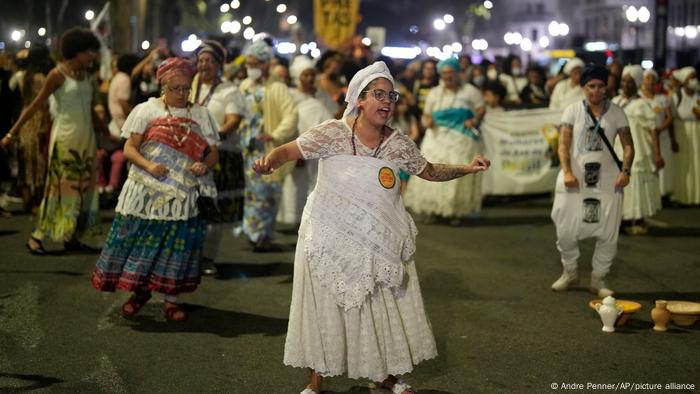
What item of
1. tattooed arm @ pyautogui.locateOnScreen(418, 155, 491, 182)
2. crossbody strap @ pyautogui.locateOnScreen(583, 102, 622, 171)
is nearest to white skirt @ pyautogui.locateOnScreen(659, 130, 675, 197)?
crossbody strap @ pyautogui.locateOnScreen(583, 102, 622, 171)

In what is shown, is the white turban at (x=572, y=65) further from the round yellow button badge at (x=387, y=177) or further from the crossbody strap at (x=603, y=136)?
the round yellow button badge at (x=387, y=177)

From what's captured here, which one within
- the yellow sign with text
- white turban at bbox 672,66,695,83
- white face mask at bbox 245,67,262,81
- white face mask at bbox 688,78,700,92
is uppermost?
the yellow sign with text

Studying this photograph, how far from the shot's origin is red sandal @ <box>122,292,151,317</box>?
8031 millimetres

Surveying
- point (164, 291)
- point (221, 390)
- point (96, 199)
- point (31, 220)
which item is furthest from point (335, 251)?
point (31, 220)

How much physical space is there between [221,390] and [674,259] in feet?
21.1

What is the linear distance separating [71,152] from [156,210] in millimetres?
3117

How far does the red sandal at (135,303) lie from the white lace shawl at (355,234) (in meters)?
2.56

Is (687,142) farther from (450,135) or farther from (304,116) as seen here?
(304,116)

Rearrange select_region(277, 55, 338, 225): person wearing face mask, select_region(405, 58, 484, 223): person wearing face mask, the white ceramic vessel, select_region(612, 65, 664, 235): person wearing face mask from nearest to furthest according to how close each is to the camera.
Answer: the white ceramic vessel → select_region(277, 55, 338, 225): person wearing face mask → select_region(612, 65, 664, 235): person wearing face mask → select_region(405, 58, 484, 223): person wearing face mask

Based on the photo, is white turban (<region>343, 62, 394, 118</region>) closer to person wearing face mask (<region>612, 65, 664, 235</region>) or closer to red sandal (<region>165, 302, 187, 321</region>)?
red sandal (<region>165, 302, 187, 321</region>)

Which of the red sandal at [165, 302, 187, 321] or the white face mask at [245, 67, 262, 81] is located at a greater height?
the white face mask at [245, 67, 262, 81]

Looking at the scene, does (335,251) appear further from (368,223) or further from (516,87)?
(516,87)

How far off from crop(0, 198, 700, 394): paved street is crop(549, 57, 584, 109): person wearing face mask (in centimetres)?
395

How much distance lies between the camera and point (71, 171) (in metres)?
10.6
